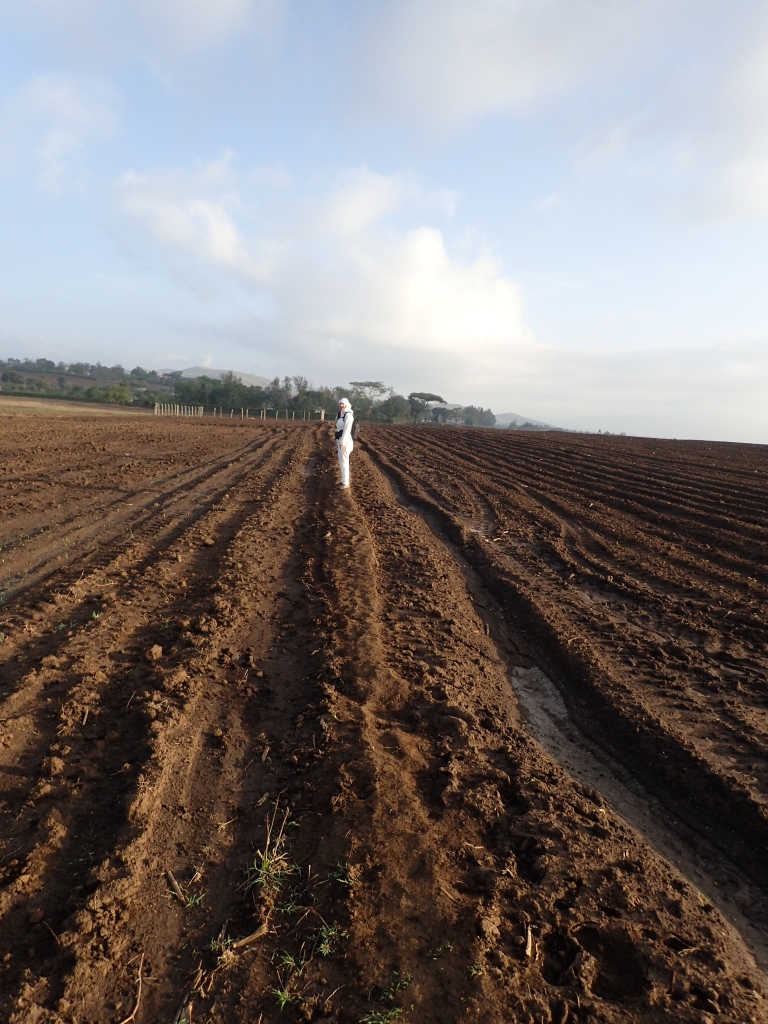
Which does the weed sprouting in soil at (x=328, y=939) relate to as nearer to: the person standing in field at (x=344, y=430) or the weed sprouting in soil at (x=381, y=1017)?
the weed sprouting in soil at (x=381, y=1017)

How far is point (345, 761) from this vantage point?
3.37 m

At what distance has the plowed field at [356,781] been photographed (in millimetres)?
2166

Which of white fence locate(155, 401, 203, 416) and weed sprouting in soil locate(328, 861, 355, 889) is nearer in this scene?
weed sprouting in soil locate(328, 861, 355, 889)

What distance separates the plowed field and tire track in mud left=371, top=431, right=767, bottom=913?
0.02 meters

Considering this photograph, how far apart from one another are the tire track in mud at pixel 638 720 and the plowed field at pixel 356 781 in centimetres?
2

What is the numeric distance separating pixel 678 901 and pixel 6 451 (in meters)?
17.0

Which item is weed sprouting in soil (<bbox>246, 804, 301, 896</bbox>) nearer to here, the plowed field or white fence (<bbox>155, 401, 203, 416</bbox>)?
the plowed field

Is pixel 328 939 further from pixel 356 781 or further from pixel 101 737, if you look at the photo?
pixel 101 737

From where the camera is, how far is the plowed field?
85.3 inches

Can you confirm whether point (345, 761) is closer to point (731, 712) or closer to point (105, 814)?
point (105, 814)

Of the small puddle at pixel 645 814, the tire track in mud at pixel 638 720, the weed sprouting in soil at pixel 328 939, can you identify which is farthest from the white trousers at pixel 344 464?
the weed sprouting in soil at pixel 328 939

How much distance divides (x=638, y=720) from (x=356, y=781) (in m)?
2.24

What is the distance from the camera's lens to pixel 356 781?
3201 mm

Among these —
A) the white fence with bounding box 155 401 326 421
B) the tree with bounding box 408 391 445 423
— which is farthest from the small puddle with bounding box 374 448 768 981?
the tree with bounding box 408 391 445 423
